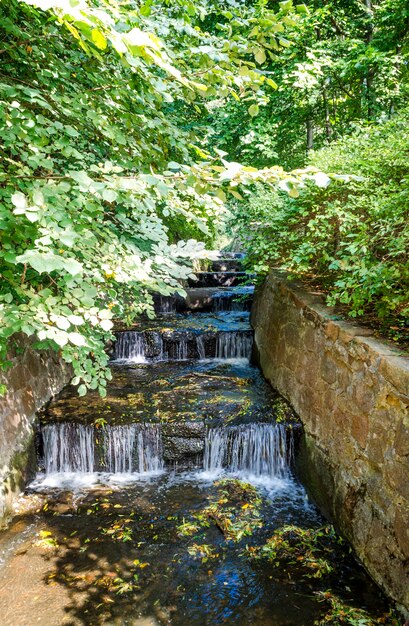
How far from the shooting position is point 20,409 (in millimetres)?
4902

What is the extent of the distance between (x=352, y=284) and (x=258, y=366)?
153 inches

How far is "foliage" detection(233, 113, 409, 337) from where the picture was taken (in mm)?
3699

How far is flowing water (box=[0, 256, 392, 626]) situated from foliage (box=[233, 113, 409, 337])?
2050 mm

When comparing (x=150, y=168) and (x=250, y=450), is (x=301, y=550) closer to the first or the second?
(x=250, y=450)

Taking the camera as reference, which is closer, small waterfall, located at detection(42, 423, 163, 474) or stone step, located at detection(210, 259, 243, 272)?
small waterfall, located at detection(42, 423, 163, 474)

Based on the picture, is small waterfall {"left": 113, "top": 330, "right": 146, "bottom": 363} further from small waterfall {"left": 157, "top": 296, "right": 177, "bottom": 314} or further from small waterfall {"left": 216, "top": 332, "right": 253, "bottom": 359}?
small waterfall {"left": 157, "top": 296, "right": 177, "bottom": 314}

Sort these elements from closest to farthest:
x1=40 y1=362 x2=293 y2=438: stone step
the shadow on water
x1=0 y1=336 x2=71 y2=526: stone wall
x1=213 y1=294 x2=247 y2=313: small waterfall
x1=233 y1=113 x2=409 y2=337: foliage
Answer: the shadow on water → x1=233 y1=113 x2=409 y2=337: foliage → x1=0 y1=336 x2=71 y2=526: stone wall → x1=40 y1=362 x2=293 y2=438: stone step → x1=213 y1=294 x2=247 y2=313: small waterfall

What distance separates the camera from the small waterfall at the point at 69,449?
5.11 metres

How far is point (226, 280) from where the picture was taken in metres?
14.2

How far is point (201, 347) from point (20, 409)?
168 inches

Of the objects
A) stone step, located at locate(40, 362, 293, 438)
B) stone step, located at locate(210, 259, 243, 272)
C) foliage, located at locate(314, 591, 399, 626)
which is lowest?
foliage, located at locate(314, 591, 399, 626)

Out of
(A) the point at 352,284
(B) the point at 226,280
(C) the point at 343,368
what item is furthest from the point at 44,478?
(B) the point at 226,280

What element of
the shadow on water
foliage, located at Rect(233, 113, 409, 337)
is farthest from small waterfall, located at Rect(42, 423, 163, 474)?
foliage, located at Rect(233, 113, 409, 337)

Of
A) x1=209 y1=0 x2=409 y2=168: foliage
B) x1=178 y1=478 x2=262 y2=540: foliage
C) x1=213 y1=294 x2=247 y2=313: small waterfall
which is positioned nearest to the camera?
x1=178 y1=478 x2=262 y2=540: foliage
